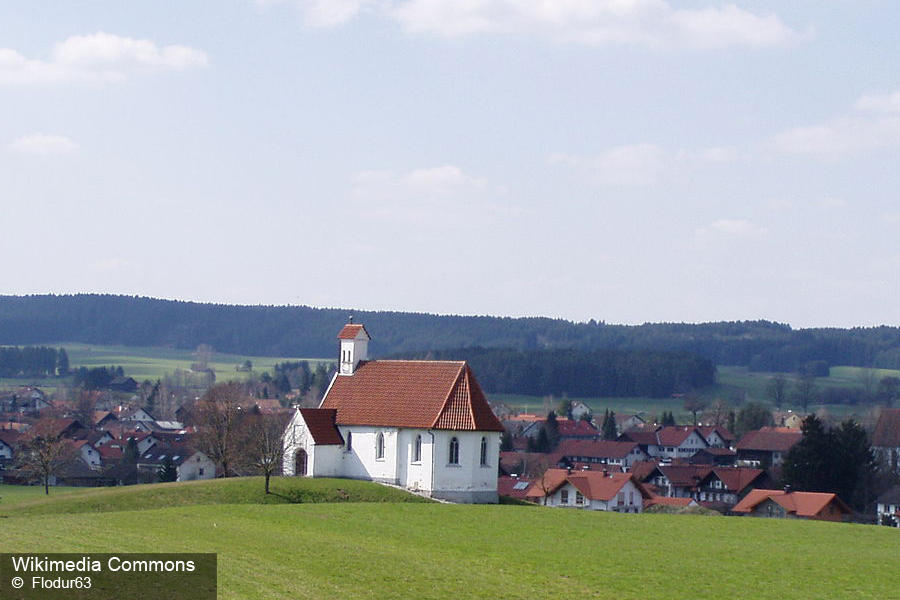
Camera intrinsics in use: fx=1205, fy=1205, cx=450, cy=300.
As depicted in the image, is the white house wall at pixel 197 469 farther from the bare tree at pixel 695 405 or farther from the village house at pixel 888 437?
the bare tree at pixel 695 405

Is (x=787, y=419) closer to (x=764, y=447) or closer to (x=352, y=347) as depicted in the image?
(x=764, y=447)

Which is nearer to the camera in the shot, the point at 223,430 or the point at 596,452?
the point at 223,430

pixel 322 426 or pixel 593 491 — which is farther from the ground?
pixel 322 426

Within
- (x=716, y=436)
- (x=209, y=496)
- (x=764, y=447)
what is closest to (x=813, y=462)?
(x=764, y=447)

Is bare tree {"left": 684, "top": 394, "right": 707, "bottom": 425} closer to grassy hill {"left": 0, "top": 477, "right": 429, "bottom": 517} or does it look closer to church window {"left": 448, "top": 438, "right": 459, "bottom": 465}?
church window {"left": 448, "top": 438, "right": 459, "bottom": 465}

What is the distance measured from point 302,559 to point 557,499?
48403mm

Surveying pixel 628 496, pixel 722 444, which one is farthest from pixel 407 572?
pixel 722 444

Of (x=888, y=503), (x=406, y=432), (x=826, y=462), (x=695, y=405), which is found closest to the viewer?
(x=406, y=432)

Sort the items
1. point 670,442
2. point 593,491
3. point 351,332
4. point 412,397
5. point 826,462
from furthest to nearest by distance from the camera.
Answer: point 670,442 → point 826,462 → point 593,491 → point 351,332 → point 412,397

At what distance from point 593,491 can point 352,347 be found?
23030mm

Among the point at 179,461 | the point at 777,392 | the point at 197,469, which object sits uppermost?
the point at 777,392

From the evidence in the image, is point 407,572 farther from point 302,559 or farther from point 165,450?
point 165,450

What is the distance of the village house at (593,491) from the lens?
246 feet

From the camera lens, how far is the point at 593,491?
2972 inches
